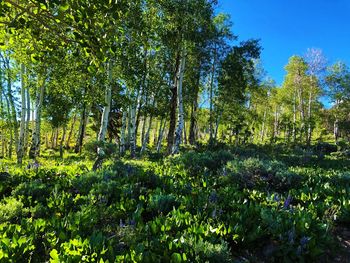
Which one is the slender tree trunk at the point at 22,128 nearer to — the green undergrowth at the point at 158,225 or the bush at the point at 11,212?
the green undergrowth at the point at 158,225

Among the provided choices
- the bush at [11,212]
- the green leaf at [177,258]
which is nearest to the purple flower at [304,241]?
the green leaf at [177,258]

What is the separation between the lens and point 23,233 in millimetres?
3691

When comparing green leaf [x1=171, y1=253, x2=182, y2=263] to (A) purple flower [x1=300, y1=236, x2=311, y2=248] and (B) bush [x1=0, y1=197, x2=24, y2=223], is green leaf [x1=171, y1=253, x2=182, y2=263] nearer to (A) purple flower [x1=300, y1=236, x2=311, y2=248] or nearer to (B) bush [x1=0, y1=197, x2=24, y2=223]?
(A) purple flower [x1=300, y1=236, x2=311, y2=248]

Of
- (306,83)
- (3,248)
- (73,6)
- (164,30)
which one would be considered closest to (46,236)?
(3,248)

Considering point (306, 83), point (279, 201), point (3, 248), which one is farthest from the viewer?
point (306, 83)

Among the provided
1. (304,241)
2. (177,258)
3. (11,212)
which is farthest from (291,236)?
(11,212)

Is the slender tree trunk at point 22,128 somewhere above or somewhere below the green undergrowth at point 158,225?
above

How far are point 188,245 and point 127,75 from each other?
14.7 metres

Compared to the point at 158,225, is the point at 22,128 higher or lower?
higher

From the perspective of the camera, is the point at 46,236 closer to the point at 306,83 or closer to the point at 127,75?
the point at 127,75

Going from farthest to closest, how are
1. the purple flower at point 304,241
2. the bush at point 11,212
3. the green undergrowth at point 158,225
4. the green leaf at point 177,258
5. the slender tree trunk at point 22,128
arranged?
the slender tree trunk at point 22,128 < the bush at point 11,212 < the purple flower at point 304,241 < the green undergrowth at point 158,225 < the green leaf at point 177,258

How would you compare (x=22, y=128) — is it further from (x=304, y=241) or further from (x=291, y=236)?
(x=304, y=241)

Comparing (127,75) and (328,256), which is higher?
(127,75)

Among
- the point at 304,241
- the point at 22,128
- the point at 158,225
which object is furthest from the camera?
the point at 22,128
